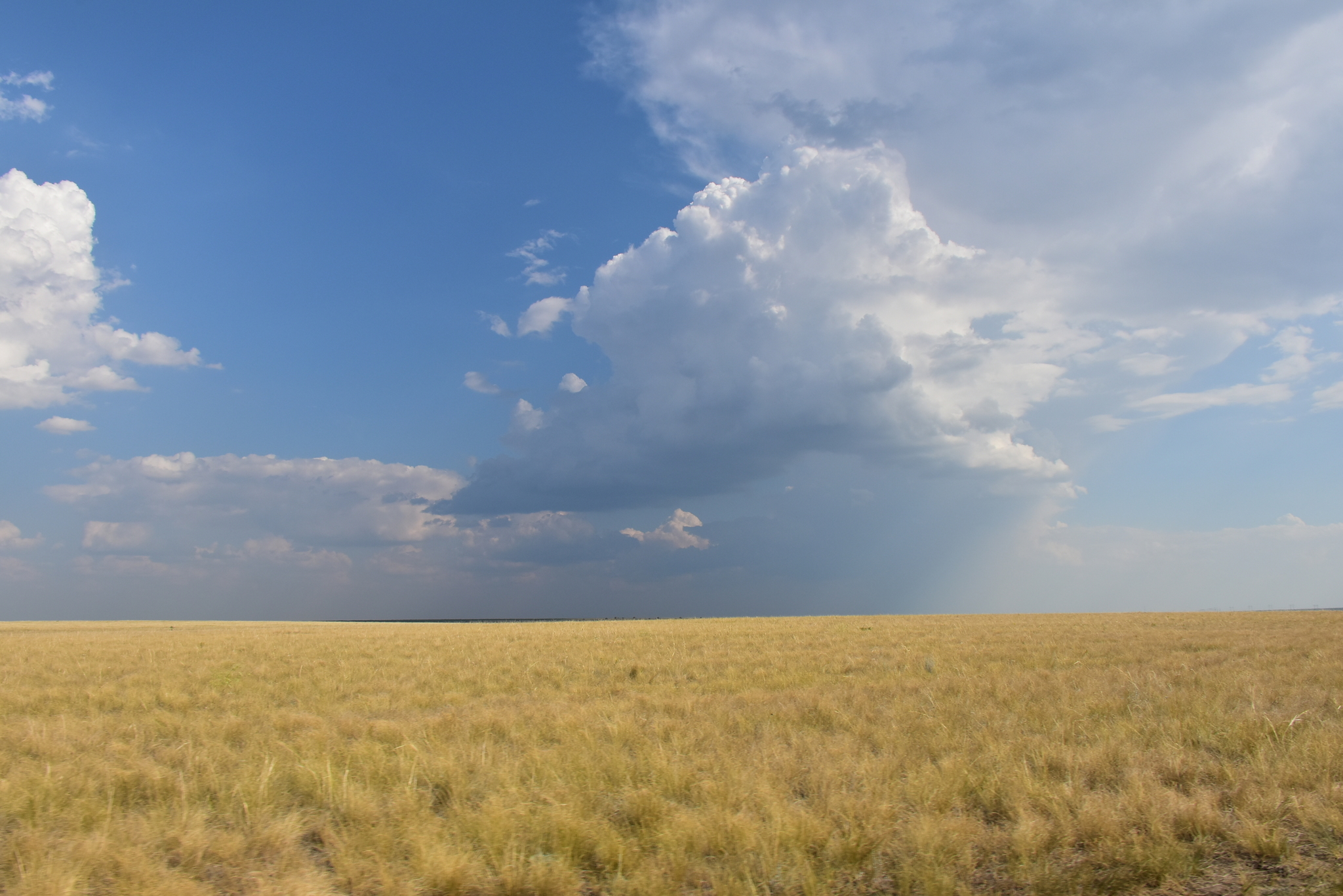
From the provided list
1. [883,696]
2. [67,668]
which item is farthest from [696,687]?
[67,668]

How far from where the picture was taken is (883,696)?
1116 centimetres

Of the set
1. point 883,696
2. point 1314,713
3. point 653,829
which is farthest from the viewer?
point 883,696

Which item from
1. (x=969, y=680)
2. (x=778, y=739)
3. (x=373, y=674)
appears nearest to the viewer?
(x=778, y=739)

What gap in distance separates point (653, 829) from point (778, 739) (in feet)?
10.4

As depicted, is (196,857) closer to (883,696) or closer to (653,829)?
(653,829)

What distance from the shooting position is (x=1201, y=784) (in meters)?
6.22

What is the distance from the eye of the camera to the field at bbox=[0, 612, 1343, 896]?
4.61 meters

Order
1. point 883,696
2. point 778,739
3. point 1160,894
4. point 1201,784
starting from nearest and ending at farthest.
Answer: point 1160,894 < point 1201,784 < point 778,739 < point 883,696

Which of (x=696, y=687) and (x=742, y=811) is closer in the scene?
(x=742, y=811)

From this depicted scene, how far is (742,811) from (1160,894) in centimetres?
287

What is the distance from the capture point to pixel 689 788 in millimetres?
6273

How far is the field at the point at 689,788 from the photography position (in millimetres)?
4609

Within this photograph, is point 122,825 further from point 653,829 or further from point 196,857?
point 653,829

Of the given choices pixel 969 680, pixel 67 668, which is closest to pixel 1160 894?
pixel 969 680
